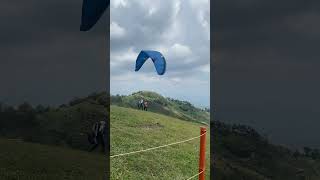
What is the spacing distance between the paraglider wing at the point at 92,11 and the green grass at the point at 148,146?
21.2ft

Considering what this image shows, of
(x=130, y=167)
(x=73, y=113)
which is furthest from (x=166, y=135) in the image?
(x=130, y=167)

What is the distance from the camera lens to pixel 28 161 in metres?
19.8

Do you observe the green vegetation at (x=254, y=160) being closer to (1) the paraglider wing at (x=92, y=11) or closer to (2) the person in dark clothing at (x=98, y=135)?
(2) the person in dark clothing at (x=98, y=135)

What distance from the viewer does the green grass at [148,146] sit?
771 inches

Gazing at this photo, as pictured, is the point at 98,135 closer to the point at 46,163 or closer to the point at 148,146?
the point at 148,146

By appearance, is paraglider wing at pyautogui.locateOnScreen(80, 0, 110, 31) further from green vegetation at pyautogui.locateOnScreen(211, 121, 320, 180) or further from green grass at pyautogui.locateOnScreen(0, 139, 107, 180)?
green vegetation at pyautogui.locateOnScreen(211, 121, 320, 180)

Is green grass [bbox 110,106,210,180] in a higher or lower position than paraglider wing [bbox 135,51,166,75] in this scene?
lower

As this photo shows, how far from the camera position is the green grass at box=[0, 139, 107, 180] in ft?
60.2

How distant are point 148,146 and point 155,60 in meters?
5.02

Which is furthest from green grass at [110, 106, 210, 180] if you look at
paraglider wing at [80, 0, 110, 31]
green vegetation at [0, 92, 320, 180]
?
paraglider wing at [80, 0, 110, 31]

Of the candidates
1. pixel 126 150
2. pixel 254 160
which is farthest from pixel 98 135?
pixel 254 160

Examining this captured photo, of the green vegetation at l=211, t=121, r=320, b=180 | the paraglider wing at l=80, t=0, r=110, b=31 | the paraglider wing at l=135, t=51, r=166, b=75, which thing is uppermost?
the paraglider wing at l=80, t=0, r=110, b=31

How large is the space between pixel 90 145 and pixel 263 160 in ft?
31.9

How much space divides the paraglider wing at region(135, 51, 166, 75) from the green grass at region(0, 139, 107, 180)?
3.97 m
